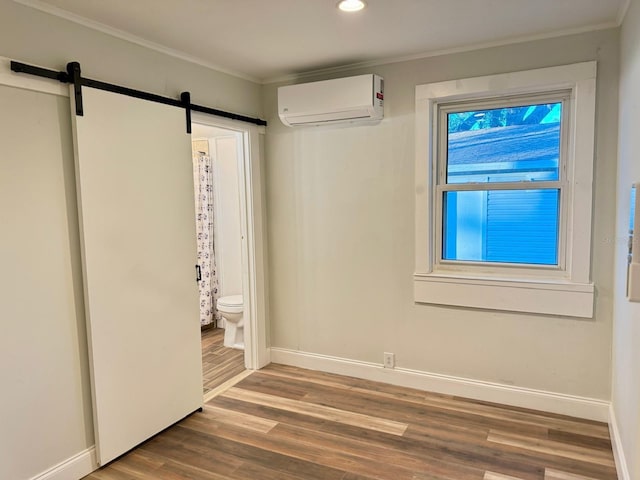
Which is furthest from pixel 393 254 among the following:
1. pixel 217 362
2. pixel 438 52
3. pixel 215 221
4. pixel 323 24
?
pixel 215 221

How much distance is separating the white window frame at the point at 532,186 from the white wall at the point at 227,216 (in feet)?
7.84

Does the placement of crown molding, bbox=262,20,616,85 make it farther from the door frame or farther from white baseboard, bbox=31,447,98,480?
white baseboard, bbox=31,447,98,480

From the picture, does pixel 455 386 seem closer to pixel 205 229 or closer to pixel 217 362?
pixel 217 362

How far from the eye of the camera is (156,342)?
2.77m

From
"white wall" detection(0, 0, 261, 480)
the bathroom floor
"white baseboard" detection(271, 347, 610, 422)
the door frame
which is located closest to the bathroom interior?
the bathroom floor

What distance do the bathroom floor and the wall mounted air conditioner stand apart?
84.9 inches

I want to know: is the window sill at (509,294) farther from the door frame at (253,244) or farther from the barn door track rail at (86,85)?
the barn door track rail at (86,85)

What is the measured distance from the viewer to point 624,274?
236 cm

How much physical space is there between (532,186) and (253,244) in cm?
214

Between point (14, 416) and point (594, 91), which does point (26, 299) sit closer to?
point (14, 416)

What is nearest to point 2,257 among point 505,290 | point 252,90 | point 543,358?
point 252,90

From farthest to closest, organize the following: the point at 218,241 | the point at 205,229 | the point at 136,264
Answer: the point at 218,241 → the point at 205,229 → the point at 136,264

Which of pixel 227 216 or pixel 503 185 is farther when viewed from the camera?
pixel 227 216

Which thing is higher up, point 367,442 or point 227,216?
point 227,216
